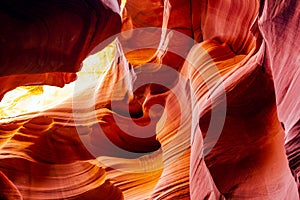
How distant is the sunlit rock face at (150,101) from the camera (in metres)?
3.74

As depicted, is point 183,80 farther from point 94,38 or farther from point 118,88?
point 94,38

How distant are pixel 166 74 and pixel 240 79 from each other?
3458mm

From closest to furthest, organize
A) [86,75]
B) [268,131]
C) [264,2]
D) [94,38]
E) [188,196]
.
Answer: [264,2] → [94,38] → [268,131] → [188,196] → [86,75]

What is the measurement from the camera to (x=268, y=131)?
190 inches

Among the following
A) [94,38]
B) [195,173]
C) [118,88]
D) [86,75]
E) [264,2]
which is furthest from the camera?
[86,75]

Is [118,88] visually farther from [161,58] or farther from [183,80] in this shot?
[183,80]

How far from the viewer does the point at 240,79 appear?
4.94 meters

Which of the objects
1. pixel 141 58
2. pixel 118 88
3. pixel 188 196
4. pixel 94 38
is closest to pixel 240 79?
pixel 94 38

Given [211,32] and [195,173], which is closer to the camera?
[195,173]

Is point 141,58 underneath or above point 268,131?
underneath

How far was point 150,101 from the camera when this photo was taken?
27.9 ft

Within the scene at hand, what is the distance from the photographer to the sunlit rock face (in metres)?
3.74

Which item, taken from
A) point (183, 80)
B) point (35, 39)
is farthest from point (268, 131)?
point (183, 80)

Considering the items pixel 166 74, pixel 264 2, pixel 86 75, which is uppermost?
pixel 264 2
